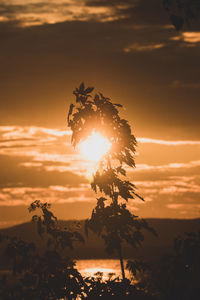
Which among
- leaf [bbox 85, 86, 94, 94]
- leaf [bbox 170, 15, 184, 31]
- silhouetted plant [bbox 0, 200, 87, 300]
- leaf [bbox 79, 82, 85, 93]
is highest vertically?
leaf [bbox 79, 82, 85, 93]

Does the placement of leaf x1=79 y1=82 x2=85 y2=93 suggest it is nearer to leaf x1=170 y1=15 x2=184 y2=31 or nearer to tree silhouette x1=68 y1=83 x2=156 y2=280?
tree silhouette x1=68 y1=83 x2=156 y2=280

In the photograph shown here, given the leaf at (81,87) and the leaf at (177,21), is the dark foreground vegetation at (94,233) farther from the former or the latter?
the leaf at (177,21)

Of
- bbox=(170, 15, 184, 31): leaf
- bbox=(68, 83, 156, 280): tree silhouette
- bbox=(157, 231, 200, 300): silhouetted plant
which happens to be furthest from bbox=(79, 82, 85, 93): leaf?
bbox=(157, 231, 200, 300): silhouetted plant

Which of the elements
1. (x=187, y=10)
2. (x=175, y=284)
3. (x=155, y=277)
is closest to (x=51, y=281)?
(x=155, y=277)

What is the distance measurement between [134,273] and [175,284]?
339cm

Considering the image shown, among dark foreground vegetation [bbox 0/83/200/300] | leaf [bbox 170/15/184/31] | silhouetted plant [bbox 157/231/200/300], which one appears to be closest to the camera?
leaf [bbox 170/15/184/31]

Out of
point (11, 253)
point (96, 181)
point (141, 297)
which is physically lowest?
point (141, 297)

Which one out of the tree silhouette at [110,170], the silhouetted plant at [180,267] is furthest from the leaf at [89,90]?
the silhouetted plant at [180,267]

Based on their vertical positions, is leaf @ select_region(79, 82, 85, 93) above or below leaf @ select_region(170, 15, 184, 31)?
above

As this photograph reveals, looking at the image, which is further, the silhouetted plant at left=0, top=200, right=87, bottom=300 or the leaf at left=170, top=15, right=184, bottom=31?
the silhouetted plant at left=0, top=200, right=87, bottom=300

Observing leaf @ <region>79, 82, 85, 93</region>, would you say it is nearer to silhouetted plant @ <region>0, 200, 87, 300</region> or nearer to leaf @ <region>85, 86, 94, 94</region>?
leaf @ <region>85, 86, 94, 94</region>

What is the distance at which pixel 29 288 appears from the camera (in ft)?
39.1

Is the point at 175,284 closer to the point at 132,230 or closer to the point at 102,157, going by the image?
the point at 132,230

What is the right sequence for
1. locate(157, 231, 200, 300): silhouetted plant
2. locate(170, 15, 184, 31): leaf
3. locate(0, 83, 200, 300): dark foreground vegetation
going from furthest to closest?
locate(0, 83, 200, 300): dark foreground vegetation < locate(157, 231, 200, 300): silhouetted plant < locate(170, 15, 184, 31): leaf
